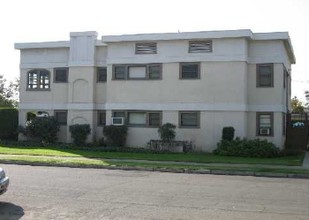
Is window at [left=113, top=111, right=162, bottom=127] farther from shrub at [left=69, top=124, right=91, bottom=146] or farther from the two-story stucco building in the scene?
shrub at [left=69, top=124, right=91, bottom=146]

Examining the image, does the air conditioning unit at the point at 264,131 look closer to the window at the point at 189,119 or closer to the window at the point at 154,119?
the window at the point at 189,119

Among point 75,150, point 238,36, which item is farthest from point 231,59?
point 75,150

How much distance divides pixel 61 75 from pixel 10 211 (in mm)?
22270

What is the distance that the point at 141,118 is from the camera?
2898 cm

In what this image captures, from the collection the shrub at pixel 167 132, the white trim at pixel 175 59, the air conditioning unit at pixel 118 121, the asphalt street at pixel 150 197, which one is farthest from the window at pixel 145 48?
the asphalt street at pixel 150 197

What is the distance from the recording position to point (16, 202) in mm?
10922

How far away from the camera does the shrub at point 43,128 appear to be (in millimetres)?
30156

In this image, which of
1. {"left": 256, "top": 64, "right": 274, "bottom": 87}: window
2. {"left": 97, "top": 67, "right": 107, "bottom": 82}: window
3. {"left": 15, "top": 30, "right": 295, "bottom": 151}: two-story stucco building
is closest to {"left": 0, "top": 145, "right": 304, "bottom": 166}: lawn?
{"left": 15, "top": 30, "right": 295, "bottom": 151}: two-story stucco building

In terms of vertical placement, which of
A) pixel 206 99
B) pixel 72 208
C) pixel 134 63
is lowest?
pixel 72 208

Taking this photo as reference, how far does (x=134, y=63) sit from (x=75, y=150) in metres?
6.15

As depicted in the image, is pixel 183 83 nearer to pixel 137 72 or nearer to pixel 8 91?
pixel 137 72

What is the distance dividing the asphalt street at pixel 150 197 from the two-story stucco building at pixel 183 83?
10.8 metres

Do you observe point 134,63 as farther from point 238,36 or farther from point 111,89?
point 238,36

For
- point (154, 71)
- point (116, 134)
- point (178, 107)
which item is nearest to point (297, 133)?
point (178, 107)
